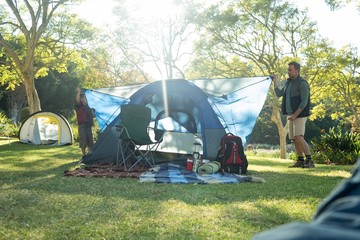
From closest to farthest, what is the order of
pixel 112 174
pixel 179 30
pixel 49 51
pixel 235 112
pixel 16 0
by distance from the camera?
pixel 112 174 < pixel 235 112 < pixel 16 0 < pixel 49 51 < pixel 179 30

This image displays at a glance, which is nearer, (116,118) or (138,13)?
(116,118)

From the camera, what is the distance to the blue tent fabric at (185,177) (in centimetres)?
544

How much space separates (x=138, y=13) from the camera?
19812mm

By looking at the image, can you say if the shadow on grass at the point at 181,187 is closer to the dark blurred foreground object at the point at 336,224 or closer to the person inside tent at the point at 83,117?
the person inside tent at the point at 83,117

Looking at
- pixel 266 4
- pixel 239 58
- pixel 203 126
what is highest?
pixel 266 4

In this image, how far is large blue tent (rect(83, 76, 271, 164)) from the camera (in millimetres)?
7027

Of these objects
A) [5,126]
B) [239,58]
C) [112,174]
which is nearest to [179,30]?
[239,58]

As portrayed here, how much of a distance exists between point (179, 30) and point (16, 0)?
8.02 m

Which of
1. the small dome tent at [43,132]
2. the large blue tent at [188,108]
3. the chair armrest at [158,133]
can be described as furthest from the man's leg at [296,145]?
the small dome tent at [43,132]

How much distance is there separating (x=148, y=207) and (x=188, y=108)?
4.46 m

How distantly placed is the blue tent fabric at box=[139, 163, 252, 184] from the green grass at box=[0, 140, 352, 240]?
0.26m

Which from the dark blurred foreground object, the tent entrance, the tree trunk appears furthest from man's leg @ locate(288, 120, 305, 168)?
the tree trunk

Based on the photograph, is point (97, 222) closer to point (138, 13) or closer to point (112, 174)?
point (112, 174)

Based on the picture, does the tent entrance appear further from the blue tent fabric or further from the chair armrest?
the blue tent fabric
